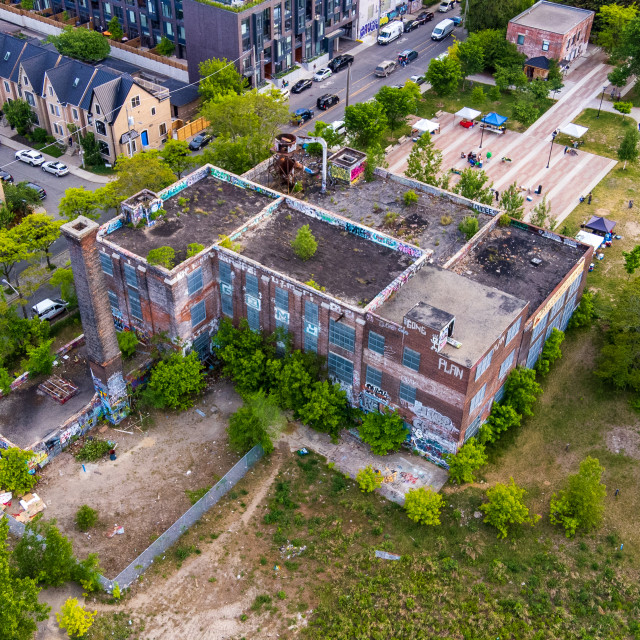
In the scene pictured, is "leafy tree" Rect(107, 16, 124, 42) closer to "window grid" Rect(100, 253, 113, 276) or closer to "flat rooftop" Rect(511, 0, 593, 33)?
"flat rooftop" Rect(511, 0, 593, 33)

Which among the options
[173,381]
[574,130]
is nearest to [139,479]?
[173,381]

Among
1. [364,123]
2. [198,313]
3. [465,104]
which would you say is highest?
[364,123]

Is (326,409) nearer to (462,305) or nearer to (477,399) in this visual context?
(477,399)

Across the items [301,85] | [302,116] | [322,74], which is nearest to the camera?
[302,116]

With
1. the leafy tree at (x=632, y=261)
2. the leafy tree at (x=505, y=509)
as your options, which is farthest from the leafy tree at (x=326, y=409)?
the leafy tree at (x=632, y=261)

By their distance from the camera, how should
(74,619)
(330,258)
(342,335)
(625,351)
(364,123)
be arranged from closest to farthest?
(74,619) < (342,335) < (330,258) < (625,351) < (364,123)

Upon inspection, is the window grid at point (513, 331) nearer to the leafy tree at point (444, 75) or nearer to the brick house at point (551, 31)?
the leafy tree at point (444, 75)

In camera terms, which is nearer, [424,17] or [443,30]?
[443,30]
